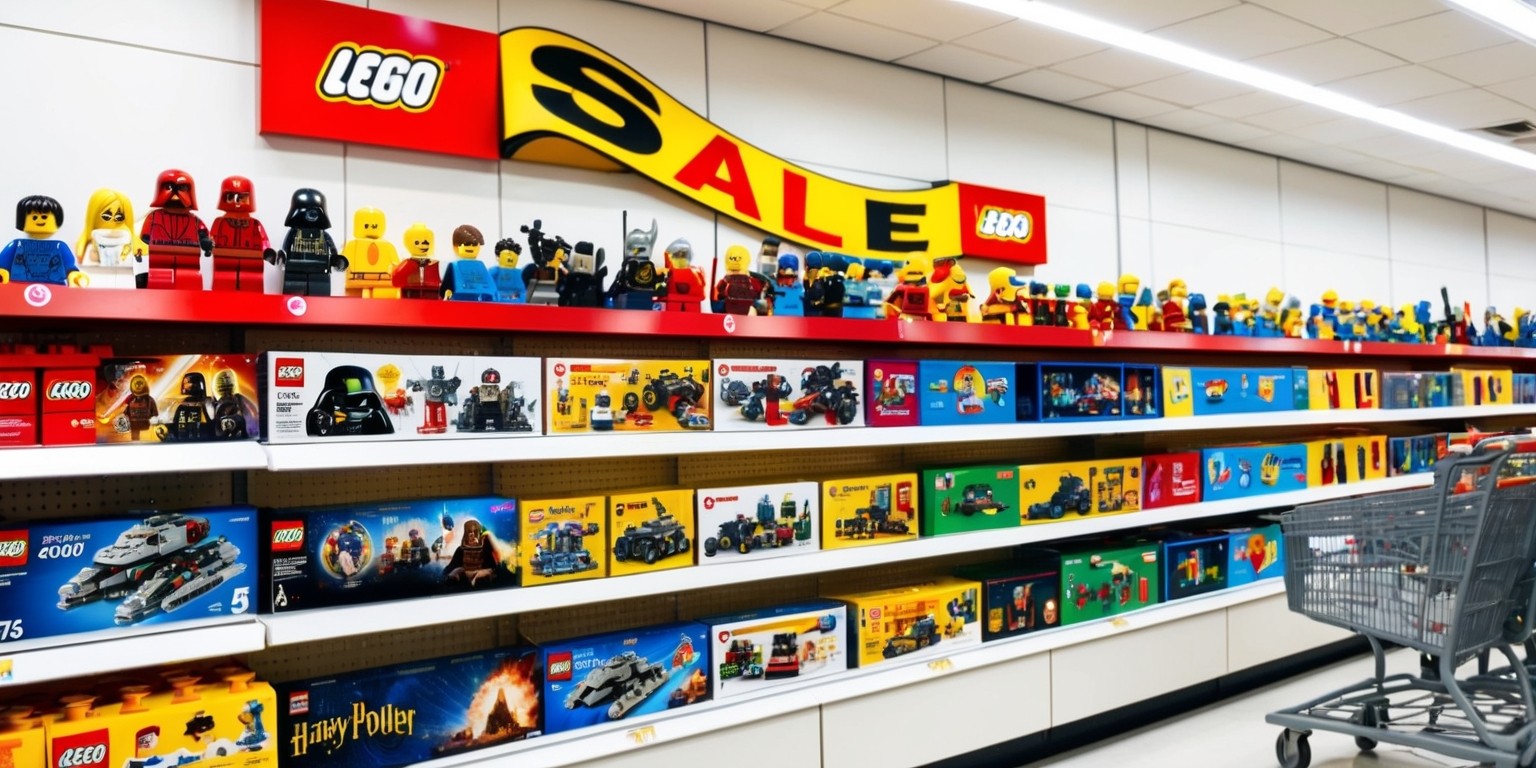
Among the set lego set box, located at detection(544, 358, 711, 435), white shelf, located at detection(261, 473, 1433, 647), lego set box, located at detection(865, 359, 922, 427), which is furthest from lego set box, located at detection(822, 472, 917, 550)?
lego set box, located at detection(544, 358, 711, 435)

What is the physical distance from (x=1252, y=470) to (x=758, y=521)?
302 centimetres

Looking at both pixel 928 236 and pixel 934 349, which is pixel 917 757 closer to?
pixel 934 349

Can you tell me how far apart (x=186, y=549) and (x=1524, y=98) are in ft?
21.8

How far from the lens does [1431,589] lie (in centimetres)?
334

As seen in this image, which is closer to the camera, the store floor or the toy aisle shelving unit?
the toy aisle shelving unit

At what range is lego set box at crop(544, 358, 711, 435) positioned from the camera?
9.60 feet

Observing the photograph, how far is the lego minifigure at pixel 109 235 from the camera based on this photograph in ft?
8.20

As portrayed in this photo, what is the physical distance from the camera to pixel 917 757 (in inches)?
142

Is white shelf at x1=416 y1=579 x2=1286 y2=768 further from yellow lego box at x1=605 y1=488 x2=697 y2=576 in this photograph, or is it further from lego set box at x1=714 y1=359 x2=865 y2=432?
lego set box at x1=714 y1=359 x2=865 y2=432

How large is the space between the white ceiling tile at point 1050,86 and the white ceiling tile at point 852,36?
71 centimetres

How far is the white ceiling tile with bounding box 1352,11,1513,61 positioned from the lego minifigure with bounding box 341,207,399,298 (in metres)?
4.18

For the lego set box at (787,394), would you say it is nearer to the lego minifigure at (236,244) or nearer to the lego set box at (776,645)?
the lego set box at (776,645)

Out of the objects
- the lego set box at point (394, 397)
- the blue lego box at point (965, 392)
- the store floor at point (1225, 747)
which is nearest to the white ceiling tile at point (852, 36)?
the blue lego box at point (965, 392)

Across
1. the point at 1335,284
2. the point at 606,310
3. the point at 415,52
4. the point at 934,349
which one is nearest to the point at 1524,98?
the point at 1335,284
